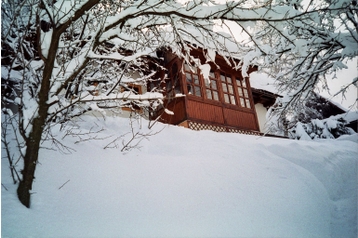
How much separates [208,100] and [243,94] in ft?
7.81

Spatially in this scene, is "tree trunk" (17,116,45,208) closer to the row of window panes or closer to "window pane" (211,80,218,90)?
the row of window panes

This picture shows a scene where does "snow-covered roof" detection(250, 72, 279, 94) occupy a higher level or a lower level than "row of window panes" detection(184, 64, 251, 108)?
higher

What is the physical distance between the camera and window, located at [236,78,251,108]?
33.2 ft

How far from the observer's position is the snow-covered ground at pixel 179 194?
7.32 ft

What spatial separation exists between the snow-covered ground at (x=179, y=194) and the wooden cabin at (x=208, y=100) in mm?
3291

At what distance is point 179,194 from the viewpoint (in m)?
3.02

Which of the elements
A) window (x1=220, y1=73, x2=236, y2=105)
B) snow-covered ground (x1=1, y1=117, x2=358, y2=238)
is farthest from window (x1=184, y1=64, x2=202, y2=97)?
snow-covered ground (x1=1, y1=117, x2=358, y2=238)

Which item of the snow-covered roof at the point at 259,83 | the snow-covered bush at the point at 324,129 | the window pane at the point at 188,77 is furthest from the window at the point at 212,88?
the snow-covered bush at the point at 324,129

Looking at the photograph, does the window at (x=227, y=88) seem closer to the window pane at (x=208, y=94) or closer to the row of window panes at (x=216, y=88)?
the row of window panes at (x=216, y=88)

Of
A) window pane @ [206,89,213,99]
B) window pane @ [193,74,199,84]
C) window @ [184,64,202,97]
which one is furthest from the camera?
window pane @ [206,89,213,99]

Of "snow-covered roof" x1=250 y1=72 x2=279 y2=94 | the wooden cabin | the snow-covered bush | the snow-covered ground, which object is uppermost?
"snow-covered roof" x1=250 y1=72 x2=279 y2=94

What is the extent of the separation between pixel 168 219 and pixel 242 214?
1042 mm

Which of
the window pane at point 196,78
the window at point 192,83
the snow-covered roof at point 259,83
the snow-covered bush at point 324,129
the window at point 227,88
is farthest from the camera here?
the snow-covered roof at point 259,83

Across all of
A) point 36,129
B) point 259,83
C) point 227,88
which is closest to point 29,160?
point 36,129
